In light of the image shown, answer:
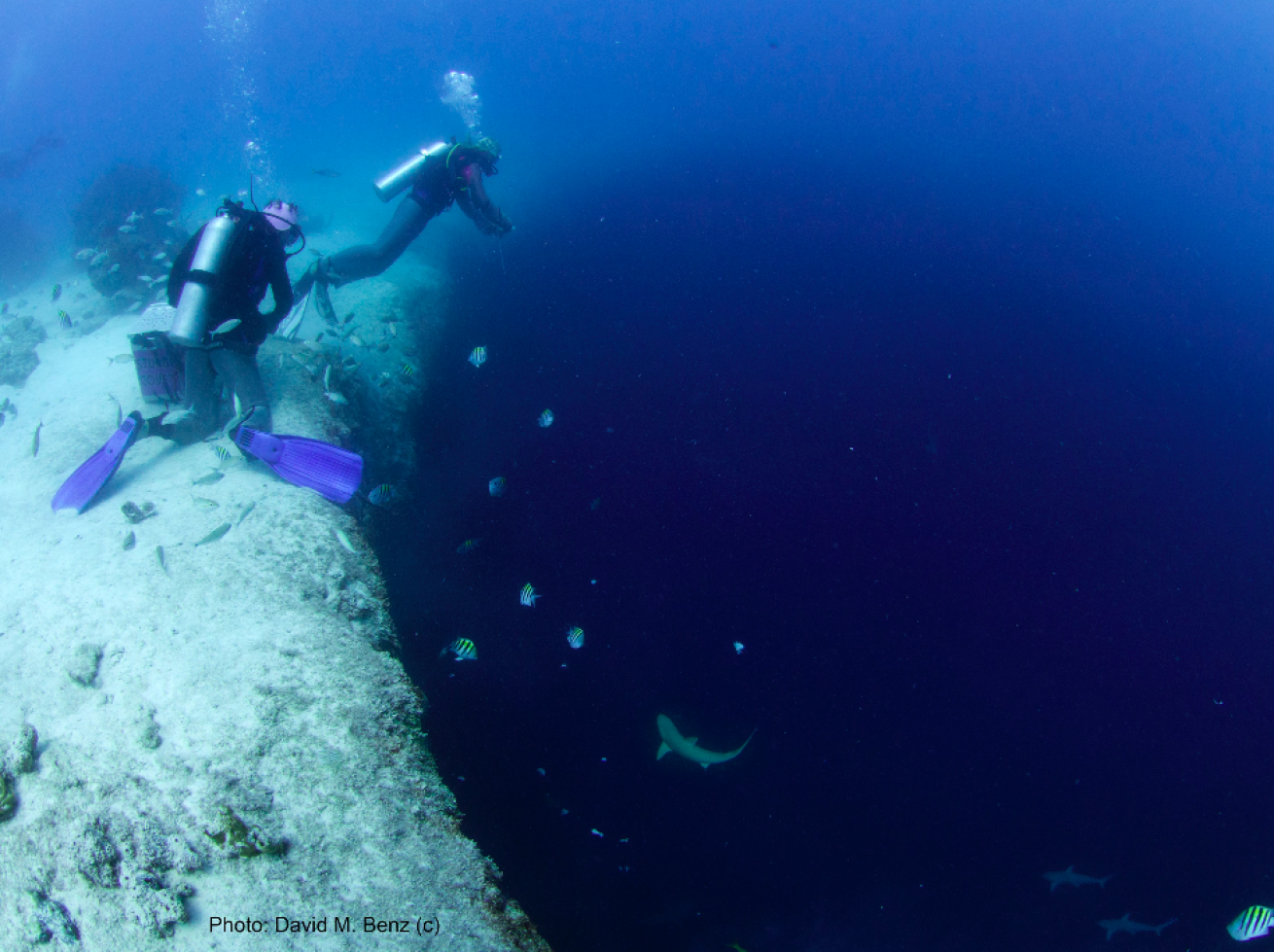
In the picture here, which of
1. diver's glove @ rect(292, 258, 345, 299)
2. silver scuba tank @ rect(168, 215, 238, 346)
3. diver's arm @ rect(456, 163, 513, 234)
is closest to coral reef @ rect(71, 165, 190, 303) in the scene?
diver's glove @ rect(292, 258, 345, 299)

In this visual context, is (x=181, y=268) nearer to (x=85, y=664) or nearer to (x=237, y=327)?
(x=237, y=327)

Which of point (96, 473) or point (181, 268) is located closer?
point (96, 473)

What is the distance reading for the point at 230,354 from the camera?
5664 millimetres

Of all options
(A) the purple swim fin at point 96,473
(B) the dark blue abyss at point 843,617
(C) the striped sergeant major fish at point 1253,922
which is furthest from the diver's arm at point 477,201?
(C) the striped sergeant major fish at point 1253,922

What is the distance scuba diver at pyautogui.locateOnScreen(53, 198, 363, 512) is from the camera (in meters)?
5.11

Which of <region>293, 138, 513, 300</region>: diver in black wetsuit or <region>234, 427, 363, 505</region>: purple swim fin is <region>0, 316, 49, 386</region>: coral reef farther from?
<region>234, 427, 363, 505</region>: purple swim fin

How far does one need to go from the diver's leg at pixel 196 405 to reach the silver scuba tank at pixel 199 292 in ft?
2.17

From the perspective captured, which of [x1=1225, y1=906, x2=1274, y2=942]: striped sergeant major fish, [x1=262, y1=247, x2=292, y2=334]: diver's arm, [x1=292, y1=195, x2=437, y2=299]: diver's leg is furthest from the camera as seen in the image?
[x1=292, y1=195, x2=437, y2=299]: diver's leg

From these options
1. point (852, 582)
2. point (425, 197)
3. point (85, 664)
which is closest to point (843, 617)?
point (852, 582)

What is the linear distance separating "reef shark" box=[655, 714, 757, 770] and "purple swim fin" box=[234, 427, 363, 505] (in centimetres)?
405

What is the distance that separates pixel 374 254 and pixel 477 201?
220 centimetres

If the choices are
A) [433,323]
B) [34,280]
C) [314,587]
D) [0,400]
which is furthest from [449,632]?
[34,280]

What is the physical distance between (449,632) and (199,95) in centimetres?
6141

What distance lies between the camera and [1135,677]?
6781 mm
